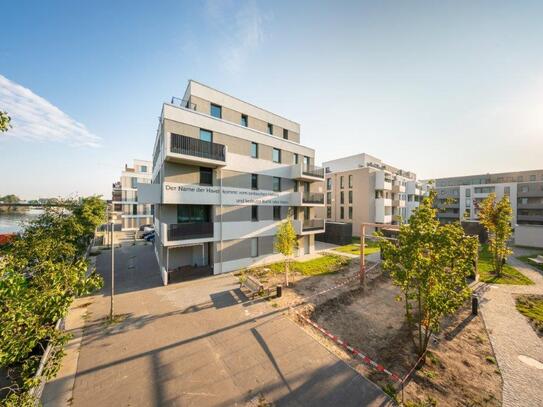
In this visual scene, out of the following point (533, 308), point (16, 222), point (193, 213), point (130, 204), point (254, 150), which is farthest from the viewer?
point (130, 204)

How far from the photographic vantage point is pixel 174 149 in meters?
13.5

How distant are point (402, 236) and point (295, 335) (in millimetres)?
5999

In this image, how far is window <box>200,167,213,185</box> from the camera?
15.9 meters

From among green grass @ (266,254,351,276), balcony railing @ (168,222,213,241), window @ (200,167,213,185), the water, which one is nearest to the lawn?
green grass @ (266,254,351,276)

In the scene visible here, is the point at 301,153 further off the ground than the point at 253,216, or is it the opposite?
the point at 301,153

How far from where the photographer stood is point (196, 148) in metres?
14.4

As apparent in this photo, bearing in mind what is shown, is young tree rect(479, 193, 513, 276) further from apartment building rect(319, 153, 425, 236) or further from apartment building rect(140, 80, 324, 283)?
apartment building rect(319, 153, 425, 236)

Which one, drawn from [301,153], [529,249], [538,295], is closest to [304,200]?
[301,153]

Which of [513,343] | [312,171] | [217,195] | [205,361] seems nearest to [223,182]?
[217,195]

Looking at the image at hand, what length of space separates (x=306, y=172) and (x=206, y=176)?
9.42 meters

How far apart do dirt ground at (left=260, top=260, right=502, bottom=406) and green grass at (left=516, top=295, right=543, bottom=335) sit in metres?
2.31

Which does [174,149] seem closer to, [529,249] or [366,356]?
[366,356]

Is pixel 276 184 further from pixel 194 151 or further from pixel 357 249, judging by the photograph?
pixel 357 249

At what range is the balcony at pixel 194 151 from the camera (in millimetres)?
13461
